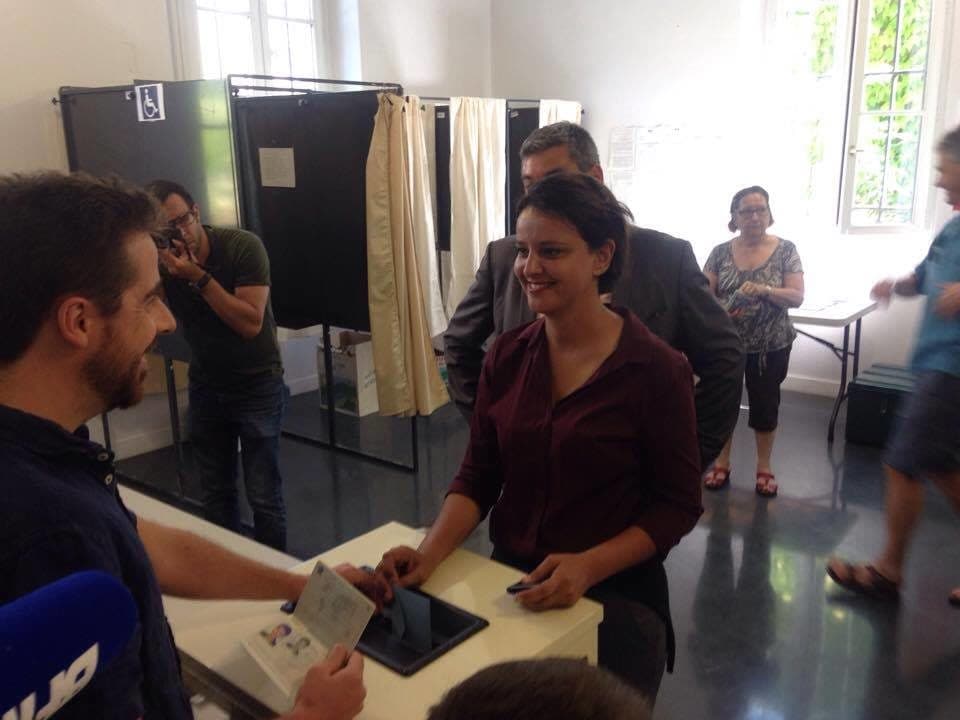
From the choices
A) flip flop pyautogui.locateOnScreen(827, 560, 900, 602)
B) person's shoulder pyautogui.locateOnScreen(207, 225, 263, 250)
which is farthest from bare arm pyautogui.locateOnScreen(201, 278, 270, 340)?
flip flop pyautogui.locateOnScreen(827, 560, 900, 602)

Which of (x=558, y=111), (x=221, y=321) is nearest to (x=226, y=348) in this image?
(x=221, y=321)

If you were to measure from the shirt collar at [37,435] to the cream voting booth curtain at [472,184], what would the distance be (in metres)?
3.74

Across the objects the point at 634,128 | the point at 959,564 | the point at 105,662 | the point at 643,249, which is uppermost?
the point at 634,128

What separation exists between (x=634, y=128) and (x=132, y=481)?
3733 millimetres

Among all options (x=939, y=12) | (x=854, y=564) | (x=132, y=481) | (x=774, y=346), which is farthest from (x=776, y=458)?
(x=132, y=481)

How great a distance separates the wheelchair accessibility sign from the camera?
3.26 metres

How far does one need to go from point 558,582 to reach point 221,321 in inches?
66.0

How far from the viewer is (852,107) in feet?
15.0

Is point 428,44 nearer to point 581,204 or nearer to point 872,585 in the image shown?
point 872,585

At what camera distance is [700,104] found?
508 cm

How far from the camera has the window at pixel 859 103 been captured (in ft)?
14.5

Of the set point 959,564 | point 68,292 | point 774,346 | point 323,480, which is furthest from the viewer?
point 323,480

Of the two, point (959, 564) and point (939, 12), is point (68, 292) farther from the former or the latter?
point (939, 12)

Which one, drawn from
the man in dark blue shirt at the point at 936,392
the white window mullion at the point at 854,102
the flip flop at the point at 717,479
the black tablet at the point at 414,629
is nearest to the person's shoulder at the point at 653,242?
the black tablet at the point at 414,629
